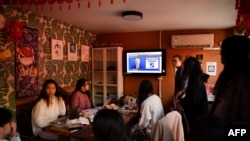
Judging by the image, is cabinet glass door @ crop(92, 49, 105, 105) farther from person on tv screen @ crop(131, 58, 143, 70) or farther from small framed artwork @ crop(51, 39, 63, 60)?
small framed artwork @ crop(51, 39, 63, 60)

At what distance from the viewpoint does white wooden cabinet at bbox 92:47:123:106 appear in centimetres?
443

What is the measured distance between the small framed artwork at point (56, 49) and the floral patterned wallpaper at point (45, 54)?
0.05 m

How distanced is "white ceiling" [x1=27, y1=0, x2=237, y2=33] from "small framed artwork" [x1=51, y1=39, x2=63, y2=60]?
1.30 feet

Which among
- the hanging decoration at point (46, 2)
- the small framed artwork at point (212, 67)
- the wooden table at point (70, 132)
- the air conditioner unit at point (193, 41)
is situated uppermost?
the hanging decoration at point (46, 2)

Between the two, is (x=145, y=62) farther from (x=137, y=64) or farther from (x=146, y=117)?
(x=146, y=117)

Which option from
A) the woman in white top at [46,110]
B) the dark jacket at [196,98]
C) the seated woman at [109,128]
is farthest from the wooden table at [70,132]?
the dark jacket at [196,98]

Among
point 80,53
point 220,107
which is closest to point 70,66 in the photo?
point 80,53

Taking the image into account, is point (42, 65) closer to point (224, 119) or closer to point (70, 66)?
point (70, 66)

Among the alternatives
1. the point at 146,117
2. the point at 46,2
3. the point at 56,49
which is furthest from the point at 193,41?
the point at 46,2

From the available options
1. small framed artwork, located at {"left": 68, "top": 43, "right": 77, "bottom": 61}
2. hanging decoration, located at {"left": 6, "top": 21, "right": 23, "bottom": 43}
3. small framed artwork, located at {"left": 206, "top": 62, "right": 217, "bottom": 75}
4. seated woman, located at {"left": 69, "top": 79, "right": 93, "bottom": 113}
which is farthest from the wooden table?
small framed artwork, located at {"left": 206, "top": 62, "right": 217, "bottom": 75}

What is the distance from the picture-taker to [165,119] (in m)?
1.93

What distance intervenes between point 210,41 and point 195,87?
190 centimetres

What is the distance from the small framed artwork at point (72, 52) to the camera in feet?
12.3

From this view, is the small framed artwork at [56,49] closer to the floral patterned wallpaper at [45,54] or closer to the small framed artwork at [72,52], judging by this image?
the floral patterned wallpaper at [45,54]
